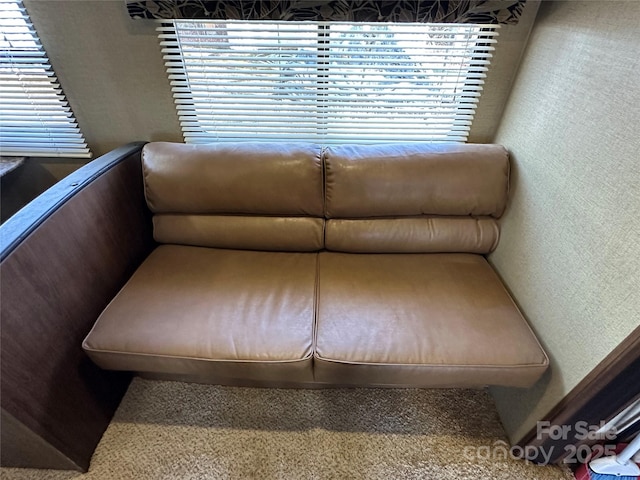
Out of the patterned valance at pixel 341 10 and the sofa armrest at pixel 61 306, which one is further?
the patterned valance at pixel 341 10

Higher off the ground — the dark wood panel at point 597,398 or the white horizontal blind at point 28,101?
the white horizontal blind at point 28,101

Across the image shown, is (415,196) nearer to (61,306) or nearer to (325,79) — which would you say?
(325,79)

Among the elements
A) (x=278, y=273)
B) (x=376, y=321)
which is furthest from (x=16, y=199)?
(x=376, y=321)

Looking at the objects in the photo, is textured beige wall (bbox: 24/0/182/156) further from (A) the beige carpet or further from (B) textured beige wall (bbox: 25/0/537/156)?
(A) the beige carpet

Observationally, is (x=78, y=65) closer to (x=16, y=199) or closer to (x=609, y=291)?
(x=16, y=199)

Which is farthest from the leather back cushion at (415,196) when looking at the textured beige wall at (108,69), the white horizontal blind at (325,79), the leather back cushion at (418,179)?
the textured beige wall at (108,69)

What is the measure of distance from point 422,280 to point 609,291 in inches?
21.9

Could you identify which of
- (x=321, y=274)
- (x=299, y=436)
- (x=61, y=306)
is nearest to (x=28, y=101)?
(x=61, y=306)

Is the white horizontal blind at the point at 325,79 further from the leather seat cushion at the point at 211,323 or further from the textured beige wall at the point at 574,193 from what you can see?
the leather seat cushion at the point at 211,323

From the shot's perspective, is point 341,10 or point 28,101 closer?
point 341,10

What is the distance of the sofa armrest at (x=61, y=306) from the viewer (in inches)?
35.4

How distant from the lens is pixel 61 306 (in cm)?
102

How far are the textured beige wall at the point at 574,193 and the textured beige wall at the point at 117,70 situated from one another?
104mm

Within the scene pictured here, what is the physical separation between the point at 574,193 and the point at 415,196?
1.68 feet
